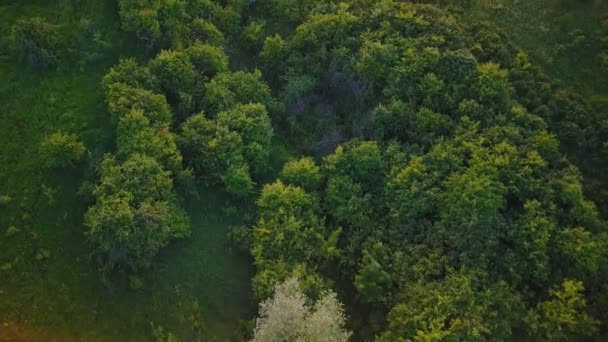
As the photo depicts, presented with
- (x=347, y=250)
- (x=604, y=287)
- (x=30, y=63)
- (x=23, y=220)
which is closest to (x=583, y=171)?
(x=604, y=287)

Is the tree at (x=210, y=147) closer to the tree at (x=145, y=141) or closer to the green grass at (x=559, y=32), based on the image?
the tree at (x=145, y=141)

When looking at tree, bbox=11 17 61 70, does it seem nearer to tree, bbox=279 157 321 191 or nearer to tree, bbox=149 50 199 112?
tree, bbox=149 50 199 112

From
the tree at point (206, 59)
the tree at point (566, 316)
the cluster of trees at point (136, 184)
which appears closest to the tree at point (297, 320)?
the cluster of trees at point (136, 184)

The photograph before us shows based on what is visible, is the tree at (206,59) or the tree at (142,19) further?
the tree at (142,19)

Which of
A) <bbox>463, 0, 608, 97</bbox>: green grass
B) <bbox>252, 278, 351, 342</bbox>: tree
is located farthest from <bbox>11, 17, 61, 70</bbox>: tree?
<bbox>463, 0, 608, 97</bbox>: green grass

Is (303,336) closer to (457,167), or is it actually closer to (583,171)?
(457,167)

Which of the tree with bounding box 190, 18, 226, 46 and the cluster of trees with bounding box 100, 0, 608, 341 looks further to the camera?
the tree with bounding box 190, 18, 226, 46
